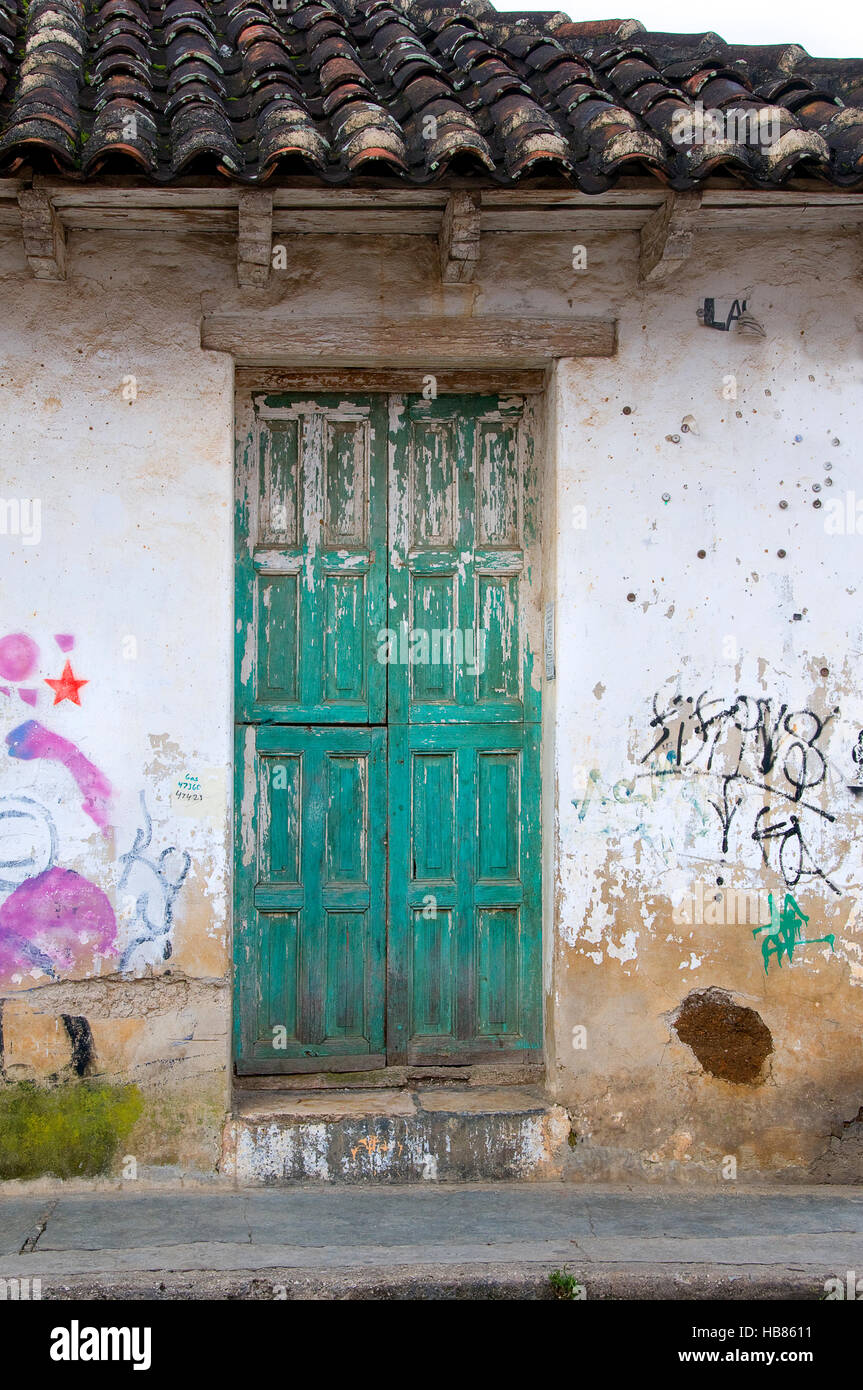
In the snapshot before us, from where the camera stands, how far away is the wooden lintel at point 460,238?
4.20 meters

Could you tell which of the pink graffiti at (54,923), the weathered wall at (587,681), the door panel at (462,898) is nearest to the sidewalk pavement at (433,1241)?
the weathered wall at (587,681)

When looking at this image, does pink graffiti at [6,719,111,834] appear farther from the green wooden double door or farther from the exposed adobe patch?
the exposed adobe patch

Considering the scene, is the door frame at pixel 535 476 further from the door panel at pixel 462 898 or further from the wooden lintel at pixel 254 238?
the wooden lintel at pixel 254 238

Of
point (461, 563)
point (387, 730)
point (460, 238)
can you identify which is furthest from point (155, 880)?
point (460, 238)

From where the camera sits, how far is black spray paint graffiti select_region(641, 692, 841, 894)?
4891 millimetres

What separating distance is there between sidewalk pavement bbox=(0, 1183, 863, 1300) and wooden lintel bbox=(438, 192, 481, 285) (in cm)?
358

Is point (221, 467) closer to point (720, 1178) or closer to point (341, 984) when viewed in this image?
point (341, 984)

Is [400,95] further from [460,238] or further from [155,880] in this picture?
[155,880]

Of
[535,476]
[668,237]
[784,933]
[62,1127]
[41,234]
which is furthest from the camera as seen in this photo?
[535,476]

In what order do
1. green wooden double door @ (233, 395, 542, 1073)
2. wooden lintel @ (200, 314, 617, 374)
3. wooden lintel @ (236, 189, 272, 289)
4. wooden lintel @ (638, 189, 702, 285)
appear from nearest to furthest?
wooden lintel @ (236, 189, 272, 289), wooden lintel @ (638, 189, 702, 285), wooden lintel @ (200, 314, 617, 374), green wooden double door @ (233, 395, 542, 1073)

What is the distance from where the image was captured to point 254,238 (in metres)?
4.32

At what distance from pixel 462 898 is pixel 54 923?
1663 mm

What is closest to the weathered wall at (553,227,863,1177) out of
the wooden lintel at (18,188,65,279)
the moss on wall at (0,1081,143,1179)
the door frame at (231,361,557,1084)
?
the door frame at (231,361,557,1084)

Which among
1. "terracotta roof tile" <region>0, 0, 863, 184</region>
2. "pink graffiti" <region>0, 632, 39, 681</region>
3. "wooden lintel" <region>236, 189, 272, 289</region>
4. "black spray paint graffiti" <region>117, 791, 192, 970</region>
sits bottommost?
"black spray paint graffiti" <region>117, 791, 192, 970</region>
